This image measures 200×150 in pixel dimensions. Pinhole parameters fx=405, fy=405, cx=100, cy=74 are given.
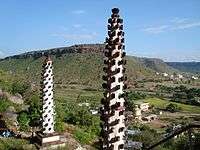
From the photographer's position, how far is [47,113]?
17.8 m

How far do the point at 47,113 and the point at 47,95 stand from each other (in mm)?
808

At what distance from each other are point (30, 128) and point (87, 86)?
117 m

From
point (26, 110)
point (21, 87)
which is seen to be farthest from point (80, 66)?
point (26, 110)

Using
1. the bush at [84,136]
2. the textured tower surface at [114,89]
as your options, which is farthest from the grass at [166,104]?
the textured tower surface at [114,89]

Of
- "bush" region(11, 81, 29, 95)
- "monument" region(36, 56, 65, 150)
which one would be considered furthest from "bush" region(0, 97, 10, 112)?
"monument" region(36, 56, 65, 150)

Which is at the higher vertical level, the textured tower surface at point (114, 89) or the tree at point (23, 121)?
the textured tower surface at point (114, 89)

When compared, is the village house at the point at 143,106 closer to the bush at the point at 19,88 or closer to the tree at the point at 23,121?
the bush at the point at 19,88

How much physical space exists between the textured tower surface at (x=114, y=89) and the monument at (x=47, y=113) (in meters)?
11.4

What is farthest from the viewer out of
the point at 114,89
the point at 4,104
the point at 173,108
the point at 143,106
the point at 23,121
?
the point at 173,108

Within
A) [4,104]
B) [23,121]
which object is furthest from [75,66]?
[23,121]

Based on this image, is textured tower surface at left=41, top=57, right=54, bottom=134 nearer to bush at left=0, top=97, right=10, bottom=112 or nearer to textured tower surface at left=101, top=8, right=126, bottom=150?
bush at left=0, top=97, right=10, bottom=112

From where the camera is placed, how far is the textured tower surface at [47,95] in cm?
1736

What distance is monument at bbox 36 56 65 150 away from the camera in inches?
686

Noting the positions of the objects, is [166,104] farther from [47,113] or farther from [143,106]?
[47,113]
